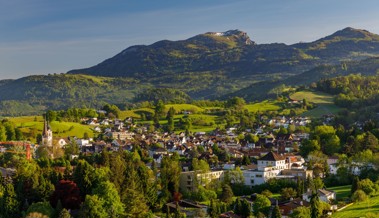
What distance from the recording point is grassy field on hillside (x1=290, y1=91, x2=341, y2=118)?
356 feet

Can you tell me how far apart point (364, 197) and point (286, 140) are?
39449mm

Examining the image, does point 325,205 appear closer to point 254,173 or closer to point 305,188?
point 305,188

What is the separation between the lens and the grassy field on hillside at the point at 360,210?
41425mm

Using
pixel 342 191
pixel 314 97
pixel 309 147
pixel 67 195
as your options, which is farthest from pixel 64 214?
pixel 314 97

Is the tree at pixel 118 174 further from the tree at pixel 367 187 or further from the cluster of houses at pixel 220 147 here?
the tree at pixel 367 187

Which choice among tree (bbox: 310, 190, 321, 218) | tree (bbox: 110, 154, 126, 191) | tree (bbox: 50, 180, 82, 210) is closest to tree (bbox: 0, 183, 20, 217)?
tree (bbox: 50, 180, 82, 210)

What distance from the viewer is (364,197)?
149 feet

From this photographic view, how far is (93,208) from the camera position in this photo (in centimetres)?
3806

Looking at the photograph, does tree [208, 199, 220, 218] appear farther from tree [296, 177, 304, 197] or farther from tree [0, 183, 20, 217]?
tree [0, 183, 20, 217]

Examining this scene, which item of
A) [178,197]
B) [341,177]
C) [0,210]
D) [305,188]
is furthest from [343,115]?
[0,210]

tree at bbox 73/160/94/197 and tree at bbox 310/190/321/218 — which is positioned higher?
tree at bbox 73/160/94/197

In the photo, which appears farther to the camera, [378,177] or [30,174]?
[378,177]

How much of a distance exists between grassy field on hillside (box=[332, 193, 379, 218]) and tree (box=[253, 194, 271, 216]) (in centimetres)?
487

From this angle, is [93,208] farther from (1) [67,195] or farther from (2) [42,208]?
(1) [67,195]
